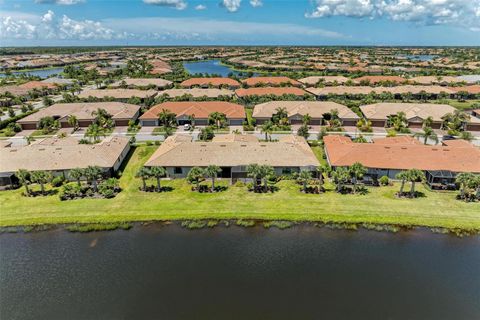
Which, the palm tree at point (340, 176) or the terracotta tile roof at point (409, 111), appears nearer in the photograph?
the palm tree at point (340, 176)

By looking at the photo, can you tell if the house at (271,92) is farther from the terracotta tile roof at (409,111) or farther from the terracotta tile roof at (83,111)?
the terracotta tile roof at (83,111)

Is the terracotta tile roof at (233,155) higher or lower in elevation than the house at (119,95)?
lower

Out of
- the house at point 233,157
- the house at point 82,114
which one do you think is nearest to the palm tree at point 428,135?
the house at point 233,157

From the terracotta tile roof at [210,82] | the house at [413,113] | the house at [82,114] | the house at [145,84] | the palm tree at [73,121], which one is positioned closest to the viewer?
the palm tree at [73,121]

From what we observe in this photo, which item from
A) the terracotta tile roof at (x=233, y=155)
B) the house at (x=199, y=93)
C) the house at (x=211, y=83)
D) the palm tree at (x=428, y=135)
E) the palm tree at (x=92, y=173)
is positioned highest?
the house at (x=211, y=83)

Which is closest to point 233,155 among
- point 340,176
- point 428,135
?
point 340,176

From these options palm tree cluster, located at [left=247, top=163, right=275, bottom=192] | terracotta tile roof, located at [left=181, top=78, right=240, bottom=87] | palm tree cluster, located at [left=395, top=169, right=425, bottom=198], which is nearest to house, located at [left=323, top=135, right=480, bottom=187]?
palm tree cluster, located at [left=395, top=169, right=425, bottom=198]
